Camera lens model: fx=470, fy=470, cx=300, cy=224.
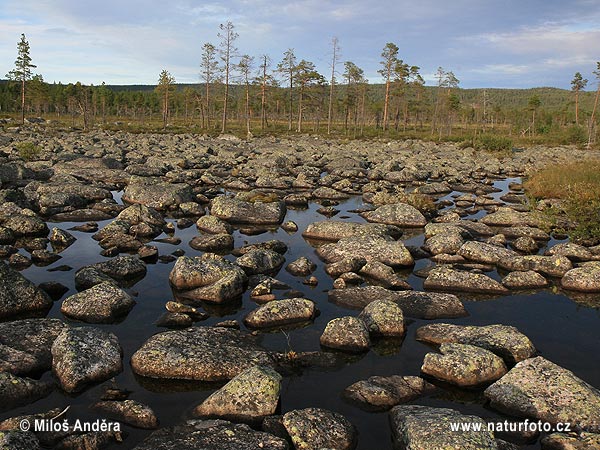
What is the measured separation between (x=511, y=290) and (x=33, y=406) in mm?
10627

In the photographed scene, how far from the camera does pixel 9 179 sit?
24.7 meters

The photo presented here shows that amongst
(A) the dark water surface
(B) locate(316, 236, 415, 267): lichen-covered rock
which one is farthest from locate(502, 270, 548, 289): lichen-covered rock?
(B) locate(316, 236, 415, 267): lichen-covered rock

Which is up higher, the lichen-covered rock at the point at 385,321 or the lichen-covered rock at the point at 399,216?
the lichen-covered rock at the point at 399,216

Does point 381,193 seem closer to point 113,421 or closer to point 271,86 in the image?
point 113,421

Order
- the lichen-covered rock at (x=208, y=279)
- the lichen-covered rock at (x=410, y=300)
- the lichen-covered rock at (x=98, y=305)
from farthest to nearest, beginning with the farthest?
the lichen-covered rock at (x=208, y=279), the lichen-covered rock at (x=410, y=300), the lichen-covered rock at (x=98, y=305)

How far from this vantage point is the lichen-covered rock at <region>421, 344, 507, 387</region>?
25.0ft

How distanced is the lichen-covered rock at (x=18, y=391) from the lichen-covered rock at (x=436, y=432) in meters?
5.15

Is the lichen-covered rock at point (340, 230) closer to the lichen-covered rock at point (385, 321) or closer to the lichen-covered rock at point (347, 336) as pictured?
the lichen-covered rock at point (385, 321)

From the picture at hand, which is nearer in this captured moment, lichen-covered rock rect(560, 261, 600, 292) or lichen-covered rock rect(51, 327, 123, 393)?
lichen-covered rock rect(51, 327, 123, 393)

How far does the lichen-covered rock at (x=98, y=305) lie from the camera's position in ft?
31.4

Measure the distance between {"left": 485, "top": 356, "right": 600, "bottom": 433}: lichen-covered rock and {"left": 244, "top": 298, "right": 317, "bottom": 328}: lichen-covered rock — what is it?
387cm

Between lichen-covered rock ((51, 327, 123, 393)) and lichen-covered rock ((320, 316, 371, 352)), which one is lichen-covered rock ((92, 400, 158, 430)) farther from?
lichen-covered rock ((320, 316, 371, 352))

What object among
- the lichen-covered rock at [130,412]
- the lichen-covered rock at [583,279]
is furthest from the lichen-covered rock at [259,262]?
the lichen-covered rock at [583,279]

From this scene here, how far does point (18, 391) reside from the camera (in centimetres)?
671
